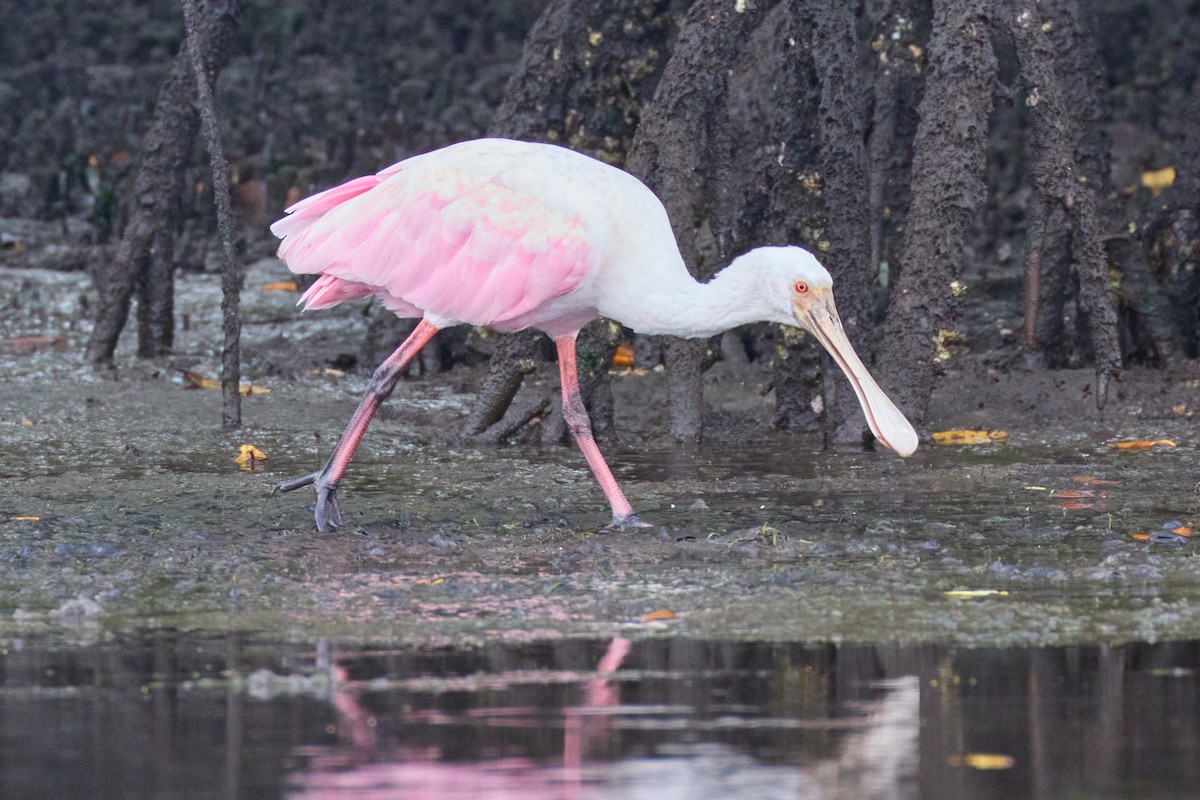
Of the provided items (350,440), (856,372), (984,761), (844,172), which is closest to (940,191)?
(844,172)

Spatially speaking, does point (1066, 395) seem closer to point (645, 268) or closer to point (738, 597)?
point (645, 268)

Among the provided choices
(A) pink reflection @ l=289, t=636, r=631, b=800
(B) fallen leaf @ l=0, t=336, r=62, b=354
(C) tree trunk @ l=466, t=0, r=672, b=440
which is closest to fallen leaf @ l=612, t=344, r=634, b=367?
(C) tree trunk @ l=466, t=0, r=672, b=440

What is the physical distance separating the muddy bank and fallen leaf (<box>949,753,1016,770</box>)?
3.24 feet

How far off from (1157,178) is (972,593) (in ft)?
33.4

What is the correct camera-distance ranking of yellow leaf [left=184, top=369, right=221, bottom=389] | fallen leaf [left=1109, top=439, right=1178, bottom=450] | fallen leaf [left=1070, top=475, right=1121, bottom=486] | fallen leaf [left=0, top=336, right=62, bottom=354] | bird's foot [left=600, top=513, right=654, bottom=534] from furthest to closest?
fallen leaf [left=0, top=336, right=62, bottom=354] → yellow leaf [left=184, top=369, right=221, bottom=389] → fallen leaf [left=1109, top=439, right=1178, bottom=450] → fallen leaf [left=1070, top=475, right=1121, bottom=486] → bird's foot [left=600, top=513, right=654, bottom=534]

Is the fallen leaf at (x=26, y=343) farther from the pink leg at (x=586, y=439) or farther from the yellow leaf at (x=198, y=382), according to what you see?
the pink leg at (x=586, y=439)

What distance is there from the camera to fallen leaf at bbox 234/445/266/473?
8.17m

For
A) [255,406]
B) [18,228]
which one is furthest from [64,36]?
[255,406]

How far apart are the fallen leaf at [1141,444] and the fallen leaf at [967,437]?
0.52 meters

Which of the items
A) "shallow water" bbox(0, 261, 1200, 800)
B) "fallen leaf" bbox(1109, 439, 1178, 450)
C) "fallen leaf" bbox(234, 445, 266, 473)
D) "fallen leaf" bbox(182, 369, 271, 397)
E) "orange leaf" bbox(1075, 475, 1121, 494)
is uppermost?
"fallen leaf" bbox(182, 369, 271, 397)

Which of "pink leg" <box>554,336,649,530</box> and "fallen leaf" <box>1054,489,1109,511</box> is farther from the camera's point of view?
"fallen leaf" <box>1054,489,1109,511</box>

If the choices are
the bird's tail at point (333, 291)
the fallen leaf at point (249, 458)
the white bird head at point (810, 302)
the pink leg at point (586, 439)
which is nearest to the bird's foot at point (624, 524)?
the pink leg at point (586, 439)

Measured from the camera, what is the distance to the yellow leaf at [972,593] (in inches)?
207

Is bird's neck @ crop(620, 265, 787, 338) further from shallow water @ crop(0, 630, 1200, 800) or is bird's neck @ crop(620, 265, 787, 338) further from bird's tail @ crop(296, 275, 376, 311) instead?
shallow water @ crop(0, 630, 1200, 800)
